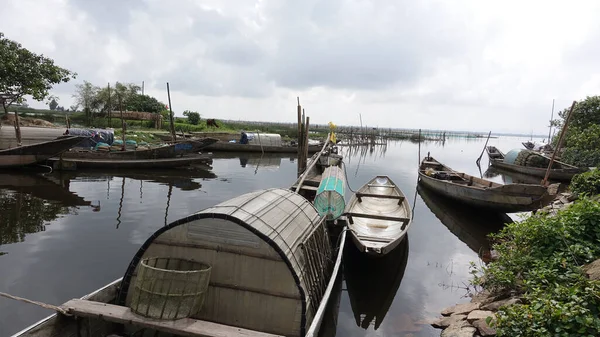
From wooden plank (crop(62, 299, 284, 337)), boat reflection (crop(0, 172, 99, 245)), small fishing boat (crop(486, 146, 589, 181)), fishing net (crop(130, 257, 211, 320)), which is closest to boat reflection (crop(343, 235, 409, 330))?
wooden plank (crop(62, 299, 284, 337))

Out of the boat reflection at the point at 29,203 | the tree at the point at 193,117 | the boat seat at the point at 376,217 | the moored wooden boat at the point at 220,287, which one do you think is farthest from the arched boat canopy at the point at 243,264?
the tree at the point at 193,117

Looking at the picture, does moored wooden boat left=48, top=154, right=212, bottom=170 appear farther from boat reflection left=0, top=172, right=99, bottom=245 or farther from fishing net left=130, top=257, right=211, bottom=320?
fishing net left=130, top=257, right=211, bottom=320

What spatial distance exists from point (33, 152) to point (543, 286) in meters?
24.3

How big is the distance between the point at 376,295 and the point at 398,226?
3088 mm

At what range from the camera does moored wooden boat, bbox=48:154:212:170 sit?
21.3 m

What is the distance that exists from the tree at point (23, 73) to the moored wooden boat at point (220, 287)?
22372mm

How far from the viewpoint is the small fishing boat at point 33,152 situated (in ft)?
63.7

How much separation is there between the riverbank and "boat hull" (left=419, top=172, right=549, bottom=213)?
5.66 meters

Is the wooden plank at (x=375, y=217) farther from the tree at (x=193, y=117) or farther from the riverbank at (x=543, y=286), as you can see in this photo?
the tree at (x=193, y=117)

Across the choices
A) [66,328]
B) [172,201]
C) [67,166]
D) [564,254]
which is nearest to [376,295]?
[564,254]

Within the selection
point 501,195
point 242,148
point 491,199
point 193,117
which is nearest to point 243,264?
point 501,195

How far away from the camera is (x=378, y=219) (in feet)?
38.7

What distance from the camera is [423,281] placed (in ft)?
31.3

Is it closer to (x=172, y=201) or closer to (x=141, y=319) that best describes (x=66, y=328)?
(x=141, y=319)
